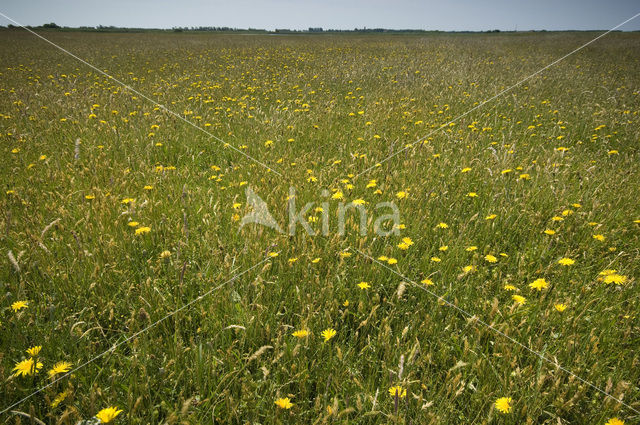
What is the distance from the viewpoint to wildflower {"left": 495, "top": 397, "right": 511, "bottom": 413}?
134 cm

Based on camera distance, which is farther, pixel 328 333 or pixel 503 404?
pixel 328 333

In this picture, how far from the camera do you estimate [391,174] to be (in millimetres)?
3439

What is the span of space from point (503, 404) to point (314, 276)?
3.57 feet

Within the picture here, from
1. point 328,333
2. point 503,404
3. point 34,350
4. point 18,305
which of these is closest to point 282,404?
point 328,333

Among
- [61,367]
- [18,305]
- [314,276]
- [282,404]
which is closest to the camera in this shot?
[282,404]

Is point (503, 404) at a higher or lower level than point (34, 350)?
lower

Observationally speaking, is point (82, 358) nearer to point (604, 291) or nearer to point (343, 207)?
point (343, 207)

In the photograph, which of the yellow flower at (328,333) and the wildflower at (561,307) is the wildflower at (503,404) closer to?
the wildflower at (561,307)

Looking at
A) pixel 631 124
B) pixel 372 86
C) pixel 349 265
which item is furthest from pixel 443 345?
pixel 372 86

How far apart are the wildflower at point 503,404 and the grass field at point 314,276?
→ 2cm

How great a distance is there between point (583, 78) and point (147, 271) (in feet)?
38.5

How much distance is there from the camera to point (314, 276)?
1.97 m

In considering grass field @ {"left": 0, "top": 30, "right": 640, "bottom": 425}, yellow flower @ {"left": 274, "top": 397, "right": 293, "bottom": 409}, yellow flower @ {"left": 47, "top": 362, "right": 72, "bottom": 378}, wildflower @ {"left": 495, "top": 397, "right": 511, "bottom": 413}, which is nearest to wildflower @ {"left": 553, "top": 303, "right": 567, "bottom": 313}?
grass field @ {"left": 0, "top": 30, "right": 640, "bottom": 425}

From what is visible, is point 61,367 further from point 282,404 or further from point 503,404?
point 503,404
